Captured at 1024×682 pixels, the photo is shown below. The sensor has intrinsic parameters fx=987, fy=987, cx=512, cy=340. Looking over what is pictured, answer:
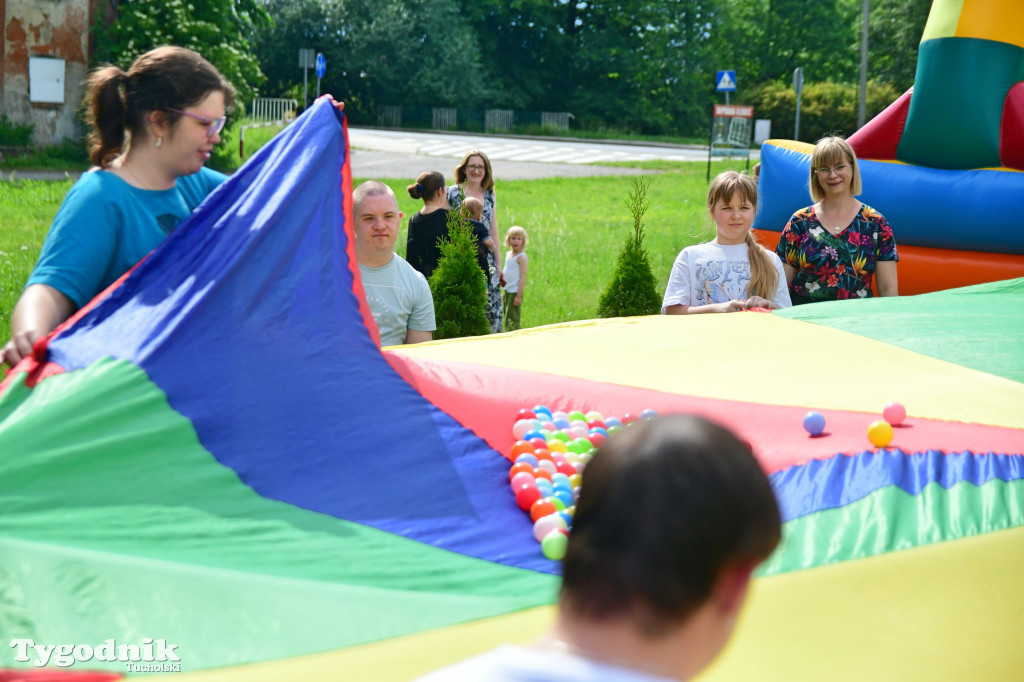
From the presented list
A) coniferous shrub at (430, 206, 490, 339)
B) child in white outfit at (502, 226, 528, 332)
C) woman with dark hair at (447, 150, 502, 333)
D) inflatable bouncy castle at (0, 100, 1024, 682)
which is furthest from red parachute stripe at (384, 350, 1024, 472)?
child in white outfit at (502, 226, 528, 332)

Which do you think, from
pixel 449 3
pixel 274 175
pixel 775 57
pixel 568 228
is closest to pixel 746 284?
pixel 274 175

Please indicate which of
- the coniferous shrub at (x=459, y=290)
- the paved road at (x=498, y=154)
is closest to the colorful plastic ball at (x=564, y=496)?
the coniferous shrub at (x=459, y=290)

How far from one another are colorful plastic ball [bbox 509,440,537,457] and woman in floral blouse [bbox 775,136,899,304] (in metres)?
2.37

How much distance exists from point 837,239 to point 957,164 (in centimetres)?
199

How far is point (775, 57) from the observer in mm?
42250

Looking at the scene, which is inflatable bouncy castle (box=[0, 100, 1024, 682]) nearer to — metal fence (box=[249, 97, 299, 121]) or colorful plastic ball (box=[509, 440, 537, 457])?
colorful plastic ball (box=[509, 440, 537, 457])

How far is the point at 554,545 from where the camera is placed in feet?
7.43

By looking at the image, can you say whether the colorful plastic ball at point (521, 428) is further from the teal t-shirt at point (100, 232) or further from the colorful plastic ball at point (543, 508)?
the teal t-shirt at point (100, 232)

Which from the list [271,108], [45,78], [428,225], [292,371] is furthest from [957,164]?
[271,108]

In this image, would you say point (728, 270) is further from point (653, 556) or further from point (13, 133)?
point (13, 133)

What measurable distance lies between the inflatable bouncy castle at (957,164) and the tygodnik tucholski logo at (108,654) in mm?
4990

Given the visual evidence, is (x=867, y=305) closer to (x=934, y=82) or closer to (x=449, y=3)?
(x=934, y=82)

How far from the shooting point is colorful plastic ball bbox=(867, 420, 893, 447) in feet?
8.70

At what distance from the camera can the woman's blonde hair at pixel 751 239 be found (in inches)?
163
